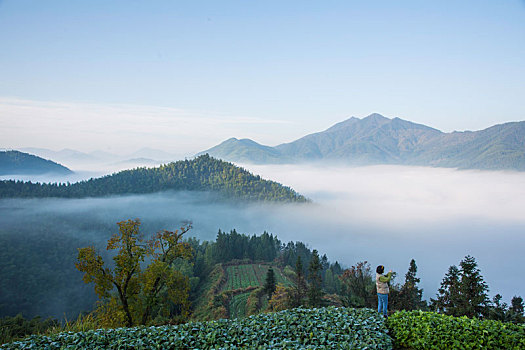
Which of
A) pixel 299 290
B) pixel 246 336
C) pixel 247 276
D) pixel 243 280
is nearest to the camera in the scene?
pixel 246 336

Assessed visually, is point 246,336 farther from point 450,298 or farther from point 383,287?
point 450,298

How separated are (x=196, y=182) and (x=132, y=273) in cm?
15244

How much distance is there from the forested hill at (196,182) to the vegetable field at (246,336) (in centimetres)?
14074

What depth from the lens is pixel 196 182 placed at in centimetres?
16650

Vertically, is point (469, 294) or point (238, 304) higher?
point (469, 294)

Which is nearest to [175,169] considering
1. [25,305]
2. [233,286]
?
[25,305]

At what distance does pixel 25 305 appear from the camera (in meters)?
63.6

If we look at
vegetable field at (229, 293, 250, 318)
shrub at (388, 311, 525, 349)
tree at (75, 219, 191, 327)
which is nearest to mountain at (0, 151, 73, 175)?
vegetable field at (229, 293, 250, 318)

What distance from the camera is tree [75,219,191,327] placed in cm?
1612

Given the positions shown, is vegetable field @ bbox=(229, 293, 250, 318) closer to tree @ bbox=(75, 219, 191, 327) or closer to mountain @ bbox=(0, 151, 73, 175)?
tree @ bbox=(75, 219, 191, 327)

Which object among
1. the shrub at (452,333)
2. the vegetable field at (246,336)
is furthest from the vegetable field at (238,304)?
the shrub at (452,333)

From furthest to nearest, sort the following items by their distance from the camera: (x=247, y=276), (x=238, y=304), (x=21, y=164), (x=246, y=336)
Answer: (x=21, y=164), (x=247, y=276), (x=238, y=304), (x=246, y=336)

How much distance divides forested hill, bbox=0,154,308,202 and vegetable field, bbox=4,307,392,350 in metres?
141

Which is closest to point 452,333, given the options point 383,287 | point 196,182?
point 383,287
